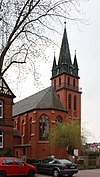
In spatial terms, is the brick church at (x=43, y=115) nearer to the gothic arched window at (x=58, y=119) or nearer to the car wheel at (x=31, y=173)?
the gothic arched window at (x=58, y=119)

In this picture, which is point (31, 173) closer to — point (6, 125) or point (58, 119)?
point (6, 125)

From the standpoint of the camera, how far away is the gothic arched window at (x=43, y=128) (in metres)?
60.0

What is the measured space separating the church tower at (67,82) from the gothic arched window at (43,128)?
1420cm

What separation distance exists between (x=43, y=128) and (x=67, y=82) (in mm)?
21014

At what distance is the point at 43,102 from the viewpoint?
63.9 m

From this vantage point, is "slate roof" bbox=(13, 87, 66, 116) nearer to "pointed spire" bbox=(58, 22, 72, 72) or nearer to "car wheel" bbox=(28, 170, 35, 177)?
"pointed spire" bbox=(58, 22, 72, 72)

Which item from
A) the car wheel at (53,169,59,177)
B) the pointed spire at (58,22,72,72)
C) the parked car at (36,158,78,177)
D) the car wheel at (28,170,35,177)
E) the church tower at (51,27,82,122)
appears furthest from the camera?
the pointed spire at (58,22,72,72)

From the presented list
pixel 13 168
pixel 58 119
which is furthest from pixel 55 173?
pixel 58 119

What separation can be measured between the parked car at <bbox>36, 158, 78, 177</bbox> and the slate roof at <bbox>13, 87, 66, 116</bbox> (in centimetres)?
3382

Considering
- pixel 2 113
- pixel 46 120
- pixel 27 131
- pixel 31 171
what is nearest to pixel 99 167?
pixel 2 113

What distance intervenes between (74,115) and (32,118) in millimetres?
16767

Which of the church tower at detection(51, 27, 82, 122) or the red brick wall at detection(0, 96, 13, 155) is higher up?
the church tower at detection(51, 27, 82, 122)

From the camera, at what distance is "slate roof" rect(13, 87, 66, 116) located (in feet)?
205

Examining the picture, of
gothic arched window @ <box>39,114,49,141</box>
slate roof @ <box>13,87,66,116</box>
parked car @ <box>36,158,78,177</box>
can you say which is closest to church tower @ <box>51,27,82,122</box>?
slate roof @ <box>13,87,66,116</box>
